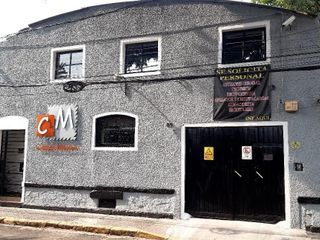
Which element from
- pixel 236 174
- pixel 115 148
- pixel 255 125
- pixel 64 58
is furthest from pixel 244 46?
pixel 64 58

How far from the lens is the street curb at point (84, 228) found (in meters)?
8.11

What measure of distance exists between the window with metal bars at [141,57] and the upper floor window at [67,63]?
1.63 meters

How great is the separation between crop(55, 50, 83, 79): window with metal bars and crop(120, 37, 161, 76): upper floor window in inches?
63.3

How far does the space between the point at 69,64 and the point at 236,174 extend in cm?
640

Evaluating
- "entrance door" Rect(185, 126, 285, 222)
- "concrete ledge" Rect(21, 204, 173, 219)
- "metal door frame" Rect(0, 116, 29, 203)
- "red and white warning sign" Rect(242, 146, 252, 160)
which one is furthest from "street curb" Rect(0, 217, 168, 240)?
"red and white warning sign" Rect(242, 146, 252, 160)

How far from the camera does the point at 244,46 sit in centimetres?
936

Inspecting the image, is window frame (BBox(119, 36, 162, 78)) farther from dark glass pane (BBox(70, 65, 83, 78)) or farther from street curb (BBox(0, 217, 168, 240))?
street curb (BBox(0, 217, 168, 240))

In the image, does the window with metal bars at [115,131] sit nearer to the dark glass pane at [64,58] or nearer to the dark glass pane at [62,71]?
the dark glass pane at [62,71]

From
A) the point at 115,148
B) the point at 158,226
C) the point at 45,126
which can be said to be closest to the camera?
the point at 158,226

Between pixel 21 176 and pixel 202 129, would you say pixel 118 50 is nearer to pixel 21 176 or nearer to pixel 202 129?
pixel 202 129

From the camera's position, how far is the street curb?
8.11m

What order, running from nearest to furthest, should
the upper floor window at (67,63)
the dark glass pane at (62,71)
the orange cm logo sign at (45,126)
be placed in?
1. the orange cm logo sign at (45,126)
2. the upper floor window at (67,63)
3. the dark glass pane at (62,71)

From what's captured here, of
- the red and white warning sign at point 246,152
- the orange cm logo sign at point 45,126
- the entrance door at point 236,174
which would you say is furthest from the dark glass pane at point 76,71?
the red and white warning sign at point 246,152

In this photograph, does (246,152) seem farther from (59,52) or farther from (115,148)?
(59,52)
